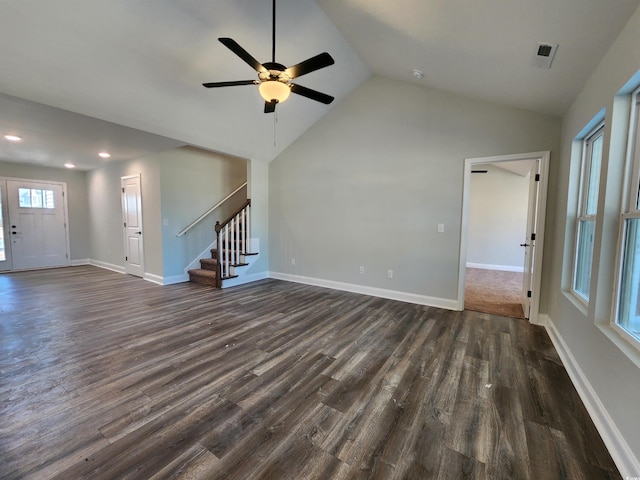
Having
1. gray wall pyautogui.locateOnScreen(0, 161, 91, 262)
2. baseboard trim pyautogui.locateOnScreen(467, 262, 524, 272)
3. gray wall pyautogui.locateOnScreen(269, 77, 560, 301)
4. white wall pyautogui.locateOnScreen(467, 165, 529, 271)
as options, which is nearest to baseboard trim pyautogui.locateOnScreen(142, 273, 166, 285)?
gray wall pyautogui.locateOnScreen(269, 77, 560, 301)

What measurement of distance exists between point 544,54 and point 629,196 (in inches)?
50.1

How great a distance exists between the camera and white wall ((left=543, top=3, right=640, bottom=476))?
1425 millimetres

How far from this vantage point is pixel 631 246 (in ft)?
5.57

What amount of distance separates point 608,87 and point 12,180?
9.85m

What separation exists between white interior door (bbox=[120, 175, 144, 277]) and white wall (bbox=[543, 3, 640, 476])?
6.64m

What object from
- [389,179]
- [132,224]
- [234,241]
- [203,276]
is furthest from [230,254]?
[389,179]

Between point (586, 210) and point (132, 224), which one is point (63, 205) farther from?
point (586, 210)

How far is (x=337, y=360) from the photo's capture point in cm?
245

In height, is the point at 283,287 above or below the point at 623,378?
below

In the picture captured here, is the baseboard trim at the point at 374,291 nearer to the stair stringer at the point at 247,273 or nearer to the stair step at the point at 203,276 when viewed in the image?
the stair stringer at the point at 247,273

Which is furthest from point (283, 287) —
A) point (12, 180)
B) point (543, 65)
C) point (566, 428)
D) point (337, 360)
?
point (12, 180)

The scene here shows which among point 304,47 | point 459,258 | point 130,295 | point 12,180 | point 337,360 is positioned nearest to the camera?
point 337,360

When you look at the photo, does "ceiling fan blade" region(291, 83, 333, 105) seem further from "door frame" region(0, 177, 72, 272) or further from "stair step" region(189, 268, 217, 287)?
"door frame" region(0, 177, 72, 272)

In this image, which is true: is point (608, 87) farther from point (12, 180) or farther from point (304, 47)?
point (12, 180)
